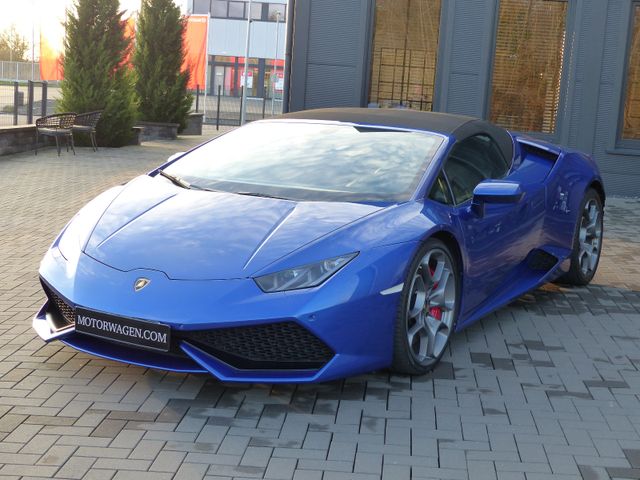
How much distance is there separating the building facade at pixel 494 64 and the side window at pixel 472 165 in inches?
350

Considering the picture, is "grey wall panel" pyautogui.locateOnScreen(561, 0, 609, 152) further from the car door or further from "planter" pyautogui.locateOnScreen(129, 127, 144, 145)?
"planter" pyautogui.locateOnScreen(129, 127, 144, 145)

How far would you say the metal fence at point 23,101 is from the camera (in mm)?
18094

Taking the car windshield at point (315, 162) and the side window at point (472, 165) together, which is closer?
the car windshield at point (315, 162)

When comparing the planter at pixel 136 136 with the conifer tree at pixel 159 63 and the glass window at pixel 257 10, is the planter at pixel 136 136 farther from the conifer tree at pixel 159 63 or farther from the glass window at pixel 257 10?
the glass window at pixel 257 10

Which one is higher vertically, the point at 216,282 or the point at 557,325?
the point at 216,282

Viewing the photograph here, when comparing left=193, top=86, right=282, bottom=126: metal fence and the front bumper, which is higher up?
the front bumper

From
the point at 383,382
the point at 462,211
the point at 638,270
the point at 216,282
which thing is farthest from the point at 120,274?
the point at 638,270

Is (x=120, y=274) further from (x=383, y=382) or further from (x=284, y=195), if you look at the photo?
(x=383, y=382)

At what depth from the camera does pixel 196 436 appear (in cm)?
411

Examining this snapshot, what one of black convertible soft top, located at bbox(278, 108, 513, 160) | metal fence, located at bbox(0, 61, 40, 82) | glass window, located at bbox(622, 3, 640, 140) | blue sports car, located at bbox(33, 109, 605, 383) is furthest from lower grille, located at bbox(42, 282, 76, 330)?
metal fence, located at bbox(0, 61, 40, 82)

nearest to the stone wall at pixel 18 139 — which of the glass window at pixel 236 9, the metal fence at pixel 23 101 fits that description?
the metal fence at pixel 23 101

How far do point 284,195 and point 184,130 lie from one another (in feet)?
73.6

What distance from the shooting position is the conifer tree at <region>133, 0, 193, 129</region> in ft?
83.8

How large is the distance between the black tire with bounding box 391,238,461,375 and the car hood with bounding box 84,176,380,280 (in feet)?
1.19
